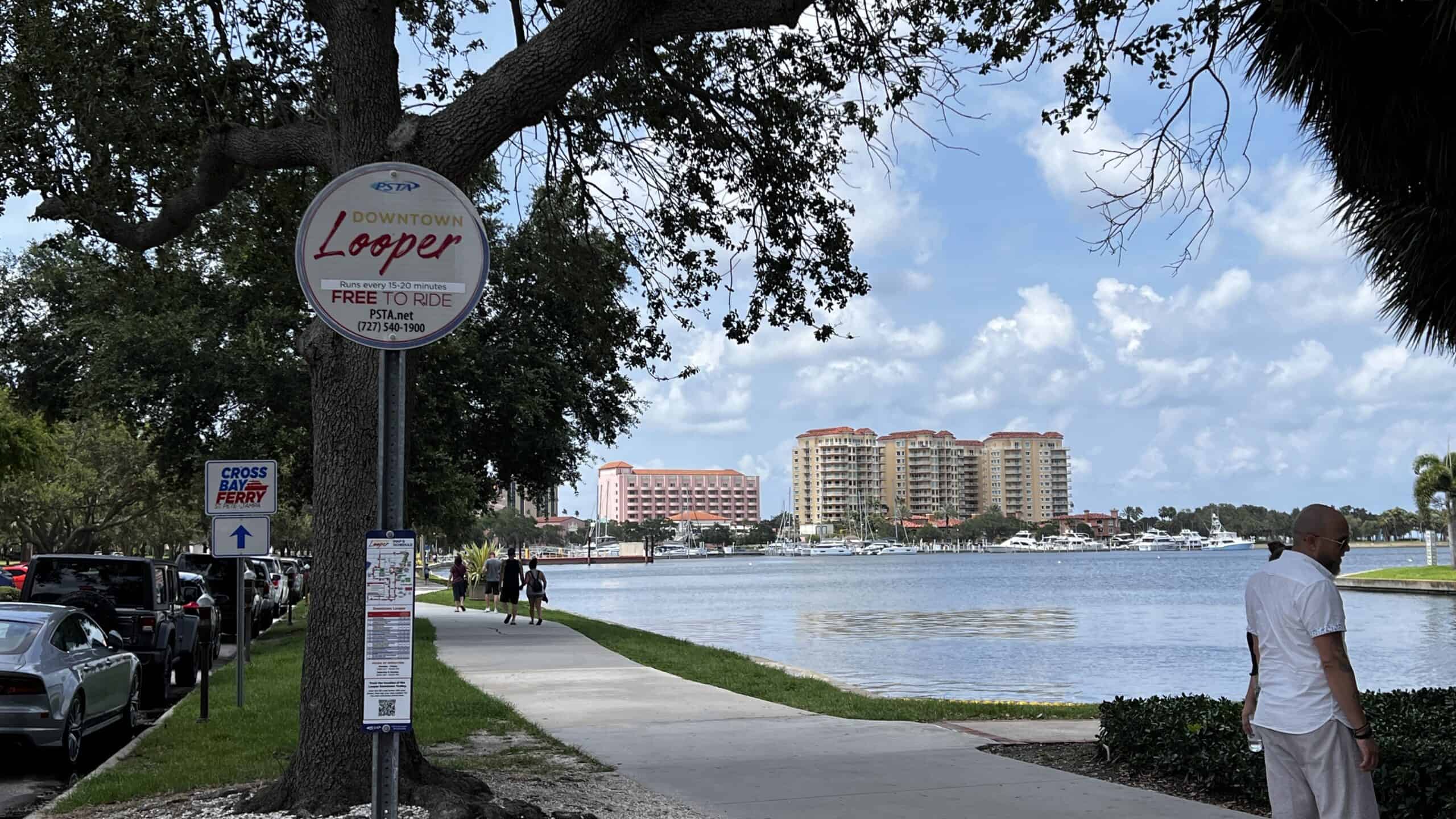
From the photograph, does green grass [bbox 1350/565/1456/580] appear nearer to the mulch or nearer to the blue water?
the blue water

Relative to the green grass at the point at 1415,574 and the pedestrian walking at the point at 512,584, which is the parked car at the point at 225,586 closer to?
the pedestrian walking at the point at 512,584

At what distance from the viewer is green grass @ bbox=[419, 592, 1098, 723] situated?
44.2 ft

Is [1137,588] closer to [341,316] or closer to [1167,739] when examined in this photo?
[1167,739]

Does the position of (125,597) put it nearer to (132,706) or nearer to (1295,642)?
(132,706)

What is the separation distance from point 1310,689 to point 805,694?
424 inches

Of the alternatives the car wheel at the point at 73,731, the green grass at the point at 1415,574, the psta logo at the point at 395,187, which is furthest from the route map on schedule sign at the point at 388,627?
the green grass at the point at 1415,574

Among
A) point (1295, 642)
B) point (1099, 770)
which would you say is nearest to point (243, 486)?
point (1099, 770)

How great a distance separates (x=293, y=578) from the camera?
138 feet

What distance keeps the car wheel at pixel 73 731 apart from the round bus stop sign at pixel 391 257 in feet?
23.9

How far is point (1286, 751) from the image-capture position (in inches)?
218

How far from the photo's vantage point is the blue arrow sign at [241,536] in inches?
556

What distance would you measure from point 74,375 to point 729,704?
20.3m

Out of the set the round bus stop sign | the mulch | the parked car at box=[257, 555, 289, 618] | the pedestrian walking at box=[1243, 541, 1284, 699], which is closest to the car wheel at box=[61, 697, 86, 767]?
the round bus stop sign

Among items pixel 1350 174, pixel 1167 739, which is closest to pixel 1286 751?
pixel 1167 739
